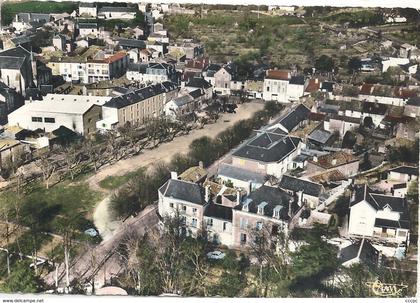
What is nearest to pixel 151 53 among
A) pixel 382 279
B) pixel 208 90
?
pixel 208 90

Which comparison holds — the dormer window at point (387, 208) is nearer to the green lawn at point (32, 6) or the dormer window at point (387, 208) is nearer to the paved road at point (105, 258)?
Answer: the paved road at point (105, 258)

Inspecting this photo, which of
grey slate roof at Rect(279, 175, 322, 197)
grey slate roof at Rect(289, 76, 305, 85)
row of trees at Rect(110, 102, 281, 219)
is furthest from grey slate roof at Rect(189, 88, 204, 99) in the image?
grey slate roof at Rect(279, 175, 322, 197)

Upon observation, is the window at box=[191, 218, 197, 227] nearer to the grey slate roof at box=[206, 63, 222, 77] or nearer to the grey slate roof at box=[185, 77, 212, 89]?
the grey slate roof at box=[185, 77, 212, 89]

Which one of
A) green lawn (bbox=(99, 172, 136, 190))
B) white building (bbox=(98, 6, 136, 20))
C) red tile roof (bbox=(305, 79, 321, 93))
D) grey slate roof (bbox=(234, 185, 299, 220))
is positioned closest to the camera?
grey slate roof (bbox=(234, 185, 299, 220))

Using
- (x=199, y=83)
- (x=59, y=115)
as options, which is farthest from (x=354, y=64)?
(x=59, y=115)

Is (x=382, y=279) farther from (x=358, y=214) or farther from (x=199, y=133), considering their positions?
(x=199, y=133)

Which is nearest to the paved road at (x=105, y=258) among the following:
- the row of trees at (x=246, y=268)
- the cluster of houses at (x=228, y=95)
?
the row of trees at (x=246, y=268)
